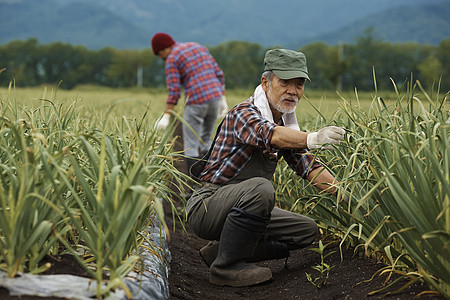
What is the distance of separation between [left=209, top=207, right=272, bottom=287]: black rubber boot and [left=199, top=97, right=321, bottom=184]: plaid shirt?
0.94 ft

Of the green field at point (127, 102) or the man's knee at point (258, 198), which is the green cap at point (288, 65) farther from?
the man's knee at point (258, 198)

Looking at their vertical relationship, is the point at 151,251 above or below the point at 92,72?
above

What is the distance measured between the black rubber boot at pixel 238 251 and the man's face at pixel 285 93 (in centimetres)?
61

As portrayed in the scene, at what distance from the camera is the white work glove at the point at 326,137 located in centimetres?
221

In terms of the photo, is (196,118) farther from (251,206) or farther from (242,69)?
(242,69)

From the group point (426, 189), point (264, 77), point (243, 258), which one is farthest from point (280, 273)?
point (426, 189)

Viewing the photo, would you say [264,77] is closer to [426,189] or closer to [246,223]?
[246,223]

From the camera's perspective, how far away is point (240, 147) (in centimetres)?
264

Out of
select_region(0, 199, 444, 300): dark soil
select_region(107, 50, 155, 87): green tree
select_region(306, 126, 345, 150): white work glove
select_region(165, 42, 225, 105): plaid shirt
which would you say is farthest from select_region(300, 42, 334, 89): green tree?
select_region(306, 126, 345, 150): white work glove

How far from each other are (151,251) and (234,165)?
28.6 inches

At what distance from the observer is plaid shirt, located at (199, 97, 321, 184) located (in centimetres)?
246

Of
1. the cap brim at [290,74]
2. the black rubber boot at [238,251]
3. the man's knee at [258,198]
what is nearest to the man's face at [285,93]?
the cap brim at [290,74]

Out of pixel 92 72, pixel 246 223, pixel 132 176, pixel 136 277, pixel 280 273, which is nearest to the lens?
pixel 132 176

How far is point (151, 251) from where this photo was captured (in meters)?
2.21
